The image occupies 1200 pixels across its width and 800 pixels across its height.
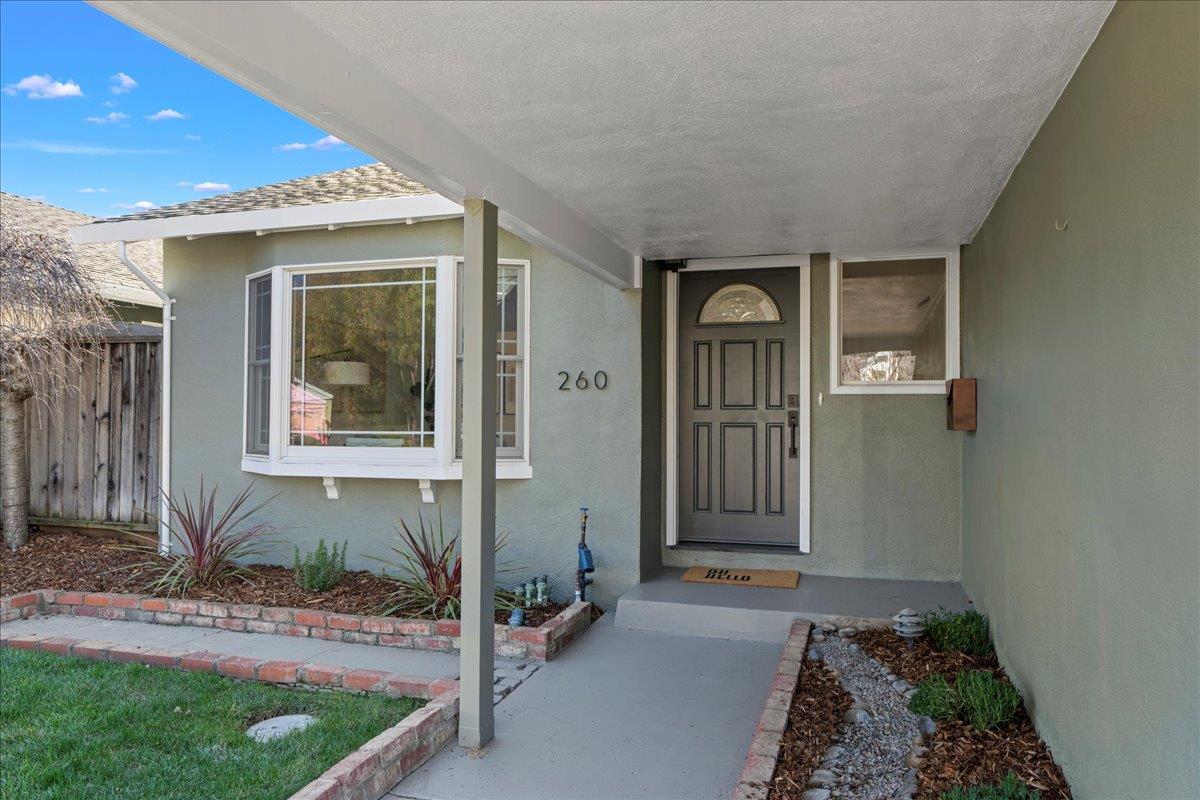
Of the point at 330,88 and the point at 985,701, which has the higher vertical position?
the point at 330,88

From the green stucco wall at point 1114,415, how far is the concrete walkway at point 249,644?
9.88 feet

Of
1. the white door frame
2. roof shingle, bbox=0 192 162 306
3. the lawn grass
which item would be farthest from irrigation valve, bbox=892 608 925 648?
roof shingle, bbox=0 192 162 306

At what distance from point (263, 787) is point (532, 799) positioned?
1033 millimetres

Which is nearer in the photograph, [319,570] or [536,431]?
[319,570]

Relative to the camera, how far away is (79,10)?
20391 mm

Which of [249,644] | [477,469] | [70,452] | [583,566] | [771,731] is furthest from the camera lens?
[70,452]

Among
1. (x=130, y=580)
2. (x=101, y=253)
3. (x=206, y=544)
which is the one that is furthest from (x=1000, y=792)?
(x=101, y=253)

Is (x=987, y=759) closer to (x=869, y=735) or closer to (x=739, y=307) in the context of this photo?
(x=869, y=735)

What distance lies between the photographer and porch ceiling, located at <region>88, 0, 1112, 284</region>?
227 cm

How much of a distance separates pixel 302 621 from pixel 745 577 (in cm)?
301

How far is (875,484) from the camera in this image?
5.73m

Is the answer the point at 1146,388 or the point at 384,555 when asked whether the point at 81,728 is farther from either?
the point at 1146,388

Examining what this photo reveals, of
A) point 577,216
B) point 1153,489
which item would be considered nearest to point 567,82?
point 577,216

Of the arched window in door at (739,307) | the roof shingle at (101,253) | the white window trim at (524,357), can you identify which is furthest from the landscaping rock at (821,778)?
the roof shingle at (101,253)
